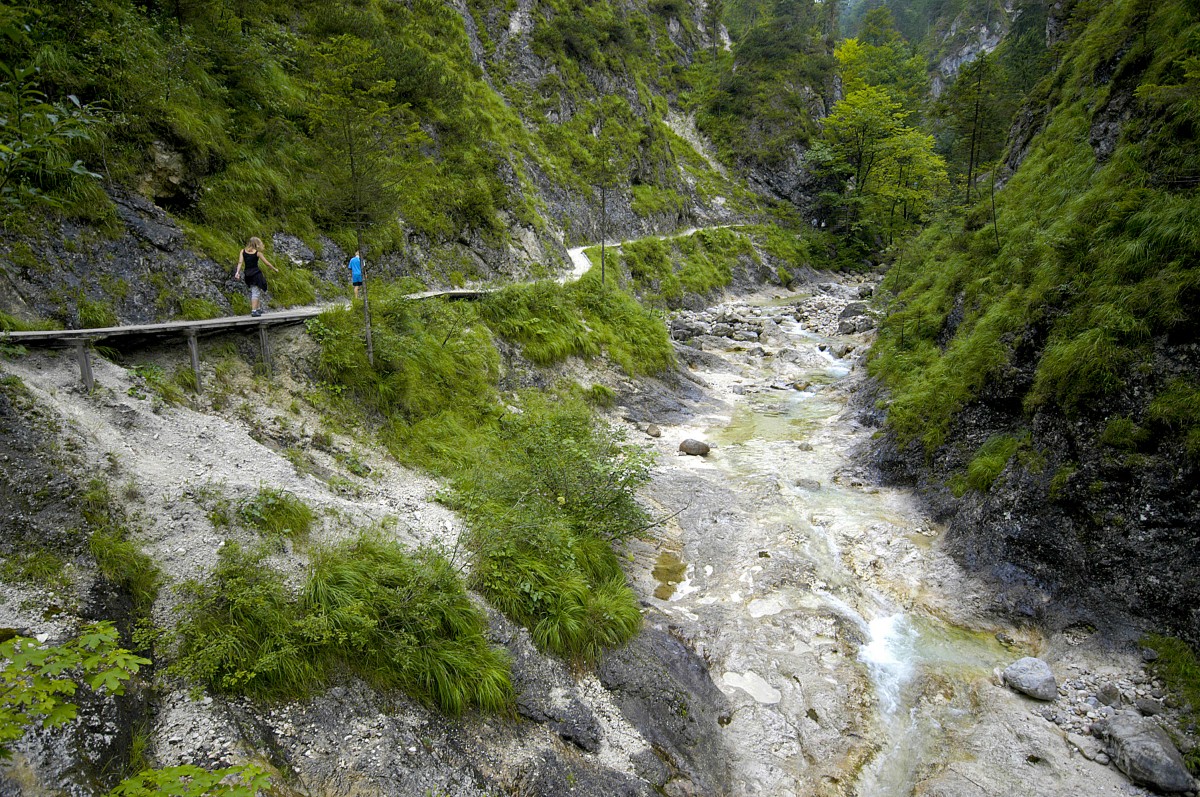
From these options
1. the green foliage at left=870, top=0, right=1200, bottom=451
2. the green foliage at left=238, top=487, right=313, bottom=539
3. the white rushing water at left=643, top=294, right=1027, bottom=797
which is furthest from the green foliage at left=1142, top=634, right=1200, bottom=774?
the green foliage at left=238, top=487, right=313, bottom=539

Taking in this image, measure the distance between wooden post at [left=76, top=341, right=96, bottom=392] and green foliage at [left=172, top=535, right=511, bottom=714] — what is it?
3720 millimetres

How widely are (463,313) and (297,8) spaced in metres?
13.1

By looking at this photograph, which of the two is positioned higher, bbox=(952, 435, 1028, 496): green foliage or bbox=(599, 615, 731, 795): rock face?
bbox=(952, 435, 1028, 496): green foliage

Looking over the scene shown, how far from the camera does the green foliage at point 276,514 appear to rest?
23.1ft

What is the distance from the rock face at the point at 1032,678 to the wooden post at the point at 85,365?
1350 cm

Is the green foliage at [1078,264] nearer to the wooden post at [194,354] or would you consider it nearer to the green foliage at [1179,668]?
the green foliage at [1179,668]

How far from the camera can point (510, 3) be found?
38719 mm

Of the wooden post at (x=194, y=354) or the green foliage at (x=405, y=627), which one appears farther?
the wooden post at (x=194, y=354)

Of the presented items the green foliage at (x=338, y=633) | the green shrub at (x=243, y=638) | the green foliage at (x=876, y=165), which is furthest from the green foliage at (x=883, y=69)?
the green shrub at (x=243, y=638)

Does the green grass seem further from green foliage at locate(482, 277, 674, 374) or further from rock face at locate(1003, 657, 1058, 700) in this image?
rock face at locate(1003, 657, 1058, 700)

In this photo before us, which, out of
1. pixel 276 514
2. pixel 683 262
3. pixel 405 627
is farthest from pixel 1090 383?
pixel 683 262

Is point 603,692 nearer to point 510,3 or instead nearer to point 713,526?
point 713,526

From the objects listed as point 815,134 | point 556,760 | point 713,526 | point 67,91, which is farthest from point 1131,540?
point 815,134

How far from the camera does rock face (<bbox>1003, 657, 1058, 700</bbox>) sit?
7520 mm
